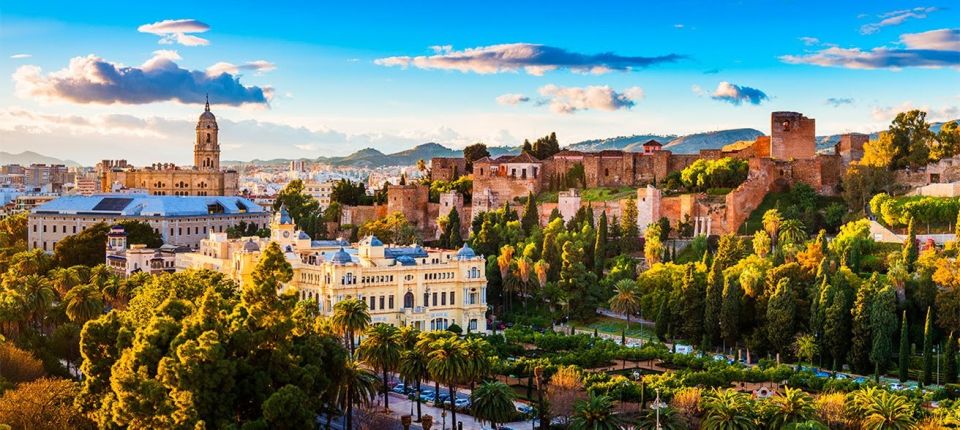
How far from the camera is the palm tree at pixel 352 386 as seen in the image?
29.1 metres

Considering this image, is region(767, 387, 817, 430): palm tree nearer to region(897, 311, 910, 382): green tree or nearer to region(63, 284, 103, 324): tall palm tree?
region(897, 311, 910, 382): green tree

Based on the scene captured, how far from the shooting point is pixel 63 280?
47875mm

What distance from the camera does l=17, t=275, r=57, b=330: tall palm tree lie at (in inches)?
1577

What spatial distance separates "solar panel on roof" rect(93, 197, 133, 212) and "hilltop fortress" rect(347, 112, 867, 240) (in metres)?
15.3

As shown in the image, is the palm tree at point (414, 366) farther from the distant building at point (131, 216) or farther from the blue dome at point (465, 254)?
the distant building at point (131, 216)

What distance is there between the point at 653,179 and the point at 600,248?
10.2 meters

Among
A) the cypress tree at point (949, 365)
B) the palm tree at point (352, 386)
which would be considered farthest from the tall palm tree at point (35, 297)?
the cypress tree at point (949, 365)

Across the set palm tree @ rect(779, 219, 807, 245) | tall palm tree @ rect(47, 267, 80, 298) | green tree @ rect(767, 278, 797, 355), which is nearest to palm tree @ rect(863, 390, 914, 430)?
green tree @ rect(767, 278, 797, 355)

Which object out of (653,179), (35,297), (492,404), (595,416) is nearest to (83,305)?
(35,297)

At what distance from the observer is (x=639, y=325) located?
1873 inches

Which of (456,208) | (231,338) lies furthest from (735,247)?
(231,338)

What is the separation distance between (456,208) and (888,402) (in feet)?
123

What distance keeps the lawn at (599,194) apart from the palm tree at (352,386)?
2954 centimetres

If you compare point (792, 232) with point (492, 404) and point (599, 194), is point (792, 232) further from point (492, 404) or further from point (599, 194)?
point (492, 404)
